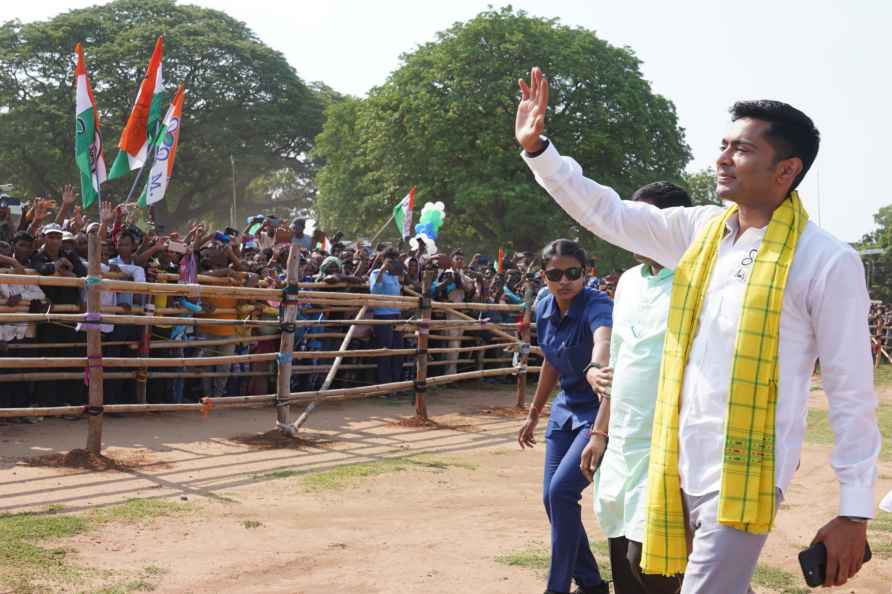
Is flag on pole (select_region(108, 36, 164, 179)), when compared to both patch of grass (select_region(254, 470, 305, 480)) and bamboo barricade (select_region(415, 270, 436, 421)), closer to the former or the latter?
bamboo barricade (select_region(415, 270, 436, 421))

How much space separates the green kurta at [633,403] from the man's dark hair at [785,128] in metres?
0.95

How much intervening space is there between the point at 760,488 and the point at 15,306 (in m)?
7.53

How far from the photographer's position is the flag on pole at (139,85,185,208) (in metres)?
13.0

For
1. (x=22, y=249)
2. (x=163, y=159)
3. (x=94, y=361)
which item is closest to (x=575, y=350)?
(x=94, y=361)

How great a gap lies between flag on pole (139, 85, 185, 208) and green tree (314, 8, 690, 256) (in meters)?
17.0

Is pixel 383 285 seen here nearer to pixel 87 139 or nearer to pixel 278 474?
pixel 87 139

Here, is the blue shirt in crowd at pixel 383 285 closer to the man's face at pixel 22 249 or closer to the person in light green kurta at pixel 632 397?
the man's face at pixel 22 249

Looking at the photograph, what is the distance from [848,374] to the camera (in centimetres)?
245

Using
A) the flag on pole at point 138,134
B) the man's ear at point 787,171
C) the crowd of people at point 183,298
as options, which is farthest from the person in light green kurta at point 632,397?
the flag on pole at point 138,134

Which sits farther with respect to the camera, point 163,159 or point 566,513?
point 163,159

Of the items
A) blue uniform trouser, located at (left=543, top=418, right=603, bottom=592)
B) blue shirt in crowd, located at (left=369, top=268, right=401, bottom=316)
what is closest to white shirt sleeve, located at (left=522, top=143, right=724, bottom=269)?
blue uniform trouser, located at (left=543, top=418, right=603, bottom=592)

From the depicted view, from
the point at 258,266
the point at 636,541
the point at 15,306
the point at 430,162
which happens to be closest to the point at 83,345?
the point at 15,306

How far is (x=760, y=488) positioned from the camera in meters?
2.46

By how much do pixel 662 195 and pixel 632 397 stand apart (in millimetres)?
732
